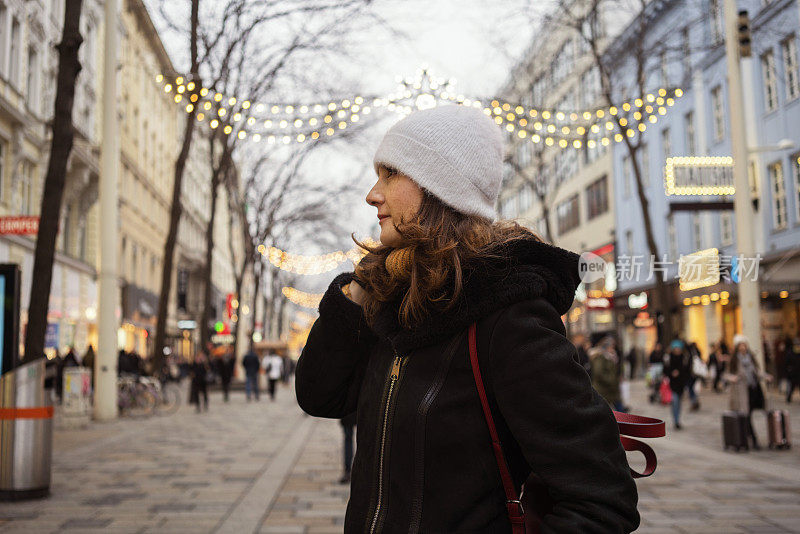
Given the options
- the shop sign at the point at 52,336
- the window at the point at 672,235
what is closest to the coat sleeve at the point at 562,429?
the shop sign at the point at 52,336

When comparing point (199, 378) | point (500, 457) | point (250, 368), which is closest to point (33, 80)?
point (250, 368)

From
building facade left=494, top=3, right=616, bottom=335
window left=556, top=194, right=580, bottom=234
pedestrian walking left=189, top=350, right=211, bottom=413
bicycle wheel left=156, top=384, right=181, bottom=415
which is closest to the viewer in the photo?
bicycle wheel left=156, top=384, right=181, bottom=415

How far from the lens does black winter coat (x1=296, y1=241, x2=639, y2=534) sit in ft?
5.23

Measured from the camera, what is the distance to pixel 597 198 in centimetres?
4294

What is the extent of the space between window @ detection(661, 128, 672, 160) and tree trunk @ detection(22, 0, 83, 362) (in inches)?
975

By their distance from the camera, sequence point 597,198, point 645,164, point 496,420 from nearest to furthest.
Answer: point 496,420
point 645,164
point 597,198

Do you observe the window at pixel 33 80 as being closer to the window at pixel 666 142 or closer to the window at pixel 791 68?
the window at pixel 666 142

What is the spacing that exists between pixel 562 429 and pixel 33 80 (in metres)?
29.6

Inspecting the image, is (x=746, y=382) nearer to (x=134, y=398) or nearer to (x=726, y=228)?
(x=134, y=398)

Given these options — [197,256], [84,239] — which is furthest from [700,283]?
[197,256]

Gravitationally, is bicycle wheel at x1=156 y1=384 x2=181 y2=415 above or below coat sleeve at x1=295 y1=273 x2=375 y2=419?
below

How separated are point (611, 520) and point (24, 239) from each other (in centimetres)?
2679

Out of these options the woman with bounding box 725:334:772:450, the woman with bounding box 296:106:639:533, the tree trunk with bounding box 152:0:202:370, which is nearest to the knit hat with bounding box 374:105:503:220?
the woman with bounding box 296:106:639:533

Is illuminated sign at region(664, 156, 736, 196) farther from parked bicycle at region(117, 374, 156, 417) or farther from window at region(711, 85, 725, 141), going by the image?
window at region(711, 85, 725, 141)
